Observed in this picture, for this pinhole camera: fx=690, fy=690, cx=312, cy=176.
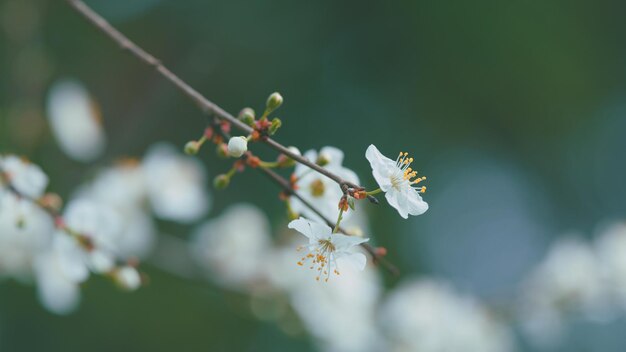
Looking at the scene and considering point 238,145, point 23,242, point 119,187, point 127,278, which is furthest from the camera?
point 119,187

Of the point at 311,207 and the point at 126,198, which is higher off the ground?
the point at 126,198

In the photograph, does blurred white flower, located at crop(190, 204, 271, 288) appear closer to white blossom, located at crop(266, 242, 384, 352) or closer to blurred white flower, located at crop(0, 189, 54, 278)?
white blossom, located at crop(266, 242, 384, 352)

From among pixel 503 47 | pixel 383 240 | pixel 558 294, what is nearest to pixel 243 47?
pixel 383 240

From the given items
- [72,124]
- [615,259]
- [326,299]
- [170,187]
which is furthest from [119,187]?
[615,259]

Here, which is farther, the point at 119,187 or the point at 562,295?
the point at 562,295

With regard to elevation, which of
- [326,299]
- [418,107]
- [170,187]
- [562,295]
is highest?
[418,107]

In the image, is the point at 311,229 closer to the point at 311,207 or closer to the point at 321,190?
the point at 311,207

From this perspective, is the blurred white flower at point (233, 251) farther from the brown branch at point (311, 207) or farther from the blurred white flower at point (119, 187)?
the brown branch at point (311, 207)
